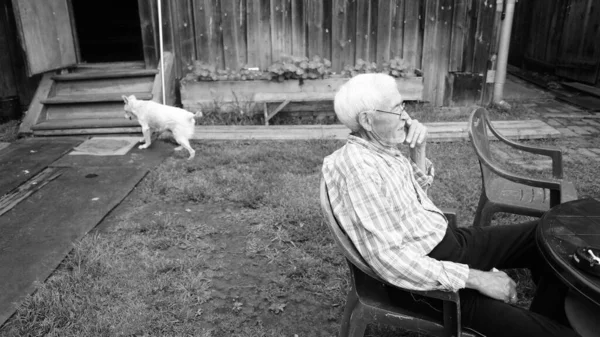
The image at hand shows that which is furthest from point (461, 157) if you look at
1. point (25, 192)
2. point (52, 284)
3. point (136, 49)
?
point (136, 49)

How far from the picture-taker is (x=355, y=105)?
6.00 ft

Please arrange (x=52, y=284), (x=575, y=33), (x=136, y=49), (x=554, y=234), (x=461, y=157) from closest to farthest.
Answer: (x=554, y=234) < (x=52, y=284) < (x=461, y=157) < (x=575, y=33) < (x=136, y=49)

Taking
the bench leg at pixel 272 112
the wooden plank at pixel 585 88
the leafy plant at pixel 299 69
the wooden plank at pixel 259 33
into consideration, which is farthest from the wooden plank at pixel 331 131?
the wooden plank at pixel 585 88

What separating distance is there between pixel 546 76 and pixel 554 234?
8.91 m

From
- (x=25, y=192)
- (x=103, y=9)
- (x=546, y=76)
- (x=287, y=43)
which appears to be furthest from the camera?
(x=103, y=9)

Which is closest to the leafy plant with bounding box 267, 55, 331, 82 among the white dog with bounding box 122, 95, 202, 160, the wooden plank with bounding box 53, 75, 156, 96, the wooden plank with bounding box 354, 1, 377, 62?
the wooden plank with bounding box 354, 1, 377, 62

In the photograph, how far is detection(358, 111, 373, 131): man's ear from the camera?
183 centimetres

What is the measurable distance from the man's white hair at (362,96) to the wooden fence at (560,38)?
7.67 metres

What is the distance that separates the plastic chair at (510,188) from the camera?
2564mm

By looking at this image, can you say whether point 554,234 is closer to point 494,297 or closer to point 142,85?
point 494,297

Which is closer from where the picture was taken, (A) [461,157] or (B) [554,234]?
(B) [554,234]

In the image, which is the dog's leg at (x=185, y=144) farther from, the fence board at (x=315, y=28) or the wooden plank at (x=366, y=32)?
the wooden plank at (x=366, y=32)

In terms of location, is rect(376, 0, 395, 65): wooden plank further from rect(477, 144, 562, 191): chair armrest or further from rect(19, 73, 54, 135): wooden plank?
rect(19, 73, 54, 135): wooden plank

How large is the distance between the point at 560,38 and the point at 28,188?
9516 millimetres
